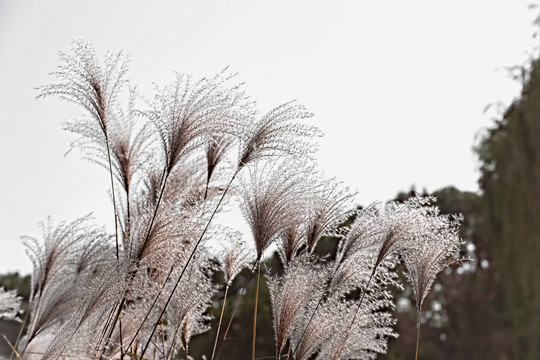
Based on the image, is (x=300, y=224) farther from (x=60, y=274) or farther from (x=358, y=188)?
(x=60, y=274)

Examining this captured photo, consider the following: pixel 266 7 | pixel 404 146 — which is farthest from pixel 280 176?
pixel 404 146

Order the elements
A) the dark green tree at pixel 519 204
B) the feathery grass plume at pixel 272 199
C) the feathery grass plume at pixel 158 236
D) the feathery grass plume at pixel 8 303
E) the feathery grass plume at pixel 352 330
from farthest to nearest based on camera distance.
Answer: the dark green tree at pixel 519 204
the feathery grass plume at pixel 8 303
the feathery grass plume at pixel 352 330
the feathery grass plume at pixel 272 199
the feathery grass plume at pixel 158 236

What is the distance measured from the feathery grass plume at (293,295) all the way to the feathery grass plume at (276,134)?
1.00ft

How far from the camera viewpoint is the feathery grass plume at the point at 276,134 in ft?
4.70

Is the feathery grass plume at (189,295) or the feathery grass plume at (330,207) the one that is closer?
the feathery grass plume at (189,295)

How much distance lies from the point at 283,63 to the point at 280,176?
2987 mm

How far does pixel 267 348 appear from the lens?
12.1 m

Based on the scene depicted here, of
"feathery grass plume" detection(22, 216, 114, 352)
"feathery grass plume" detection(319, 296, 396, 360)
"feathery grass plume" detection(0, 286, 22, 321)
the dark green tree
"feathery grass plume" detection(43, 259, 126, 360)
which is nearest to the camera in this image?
"feathery grass plume" detection(43, 259, 126, 360)

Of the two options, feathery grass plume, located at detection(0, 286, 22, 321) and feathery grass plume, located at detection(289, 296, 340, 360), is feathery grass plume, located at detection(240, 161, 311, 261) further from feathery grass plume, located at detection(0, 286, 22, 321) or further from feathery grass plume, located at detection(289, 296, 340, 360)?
feathery grass plume, located at detection(0, 286, 22, 321)

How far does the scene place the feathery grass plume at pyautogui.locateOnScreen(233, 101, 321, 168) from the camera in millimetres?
1434

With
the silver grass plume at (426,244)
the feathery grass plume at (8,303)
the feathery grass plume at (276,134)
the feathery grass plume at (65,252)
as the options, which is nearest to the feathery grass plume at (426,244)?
the silver grass plume at (426,244)

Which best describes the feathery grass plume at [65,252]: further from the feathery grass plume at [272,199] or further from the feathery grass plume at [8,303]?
the feathery grass plume at [272,199]

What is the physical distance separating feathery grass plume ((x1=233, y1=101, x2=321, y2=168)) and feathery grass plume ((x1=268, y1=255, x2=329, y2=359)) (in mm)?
303

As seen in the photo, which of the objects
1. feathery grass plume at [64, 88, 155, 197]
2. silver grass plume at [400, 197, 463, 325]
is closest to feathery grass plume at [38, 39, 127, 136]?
feathery grass plume at [64, 88, 155, 197]
